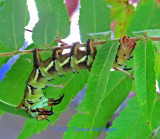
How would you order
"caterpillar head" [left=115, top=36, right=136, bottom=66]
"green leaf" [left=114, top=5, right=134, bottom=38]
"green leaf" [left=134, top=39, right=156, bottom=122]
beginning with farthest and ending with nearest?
"green leaf" [left=114, top=5, right=134, bottom=38]
"caterpillar head" [left=115, top=36, right=136, bottom=66]
"green leaf" [left=134, top=39, right=156, bottom=122]

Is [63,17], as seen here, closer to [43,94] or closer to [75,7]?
[43,94]

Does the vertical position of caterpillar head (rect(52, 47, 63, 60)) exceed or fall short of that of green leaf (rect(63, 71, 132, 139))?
it exceeds it

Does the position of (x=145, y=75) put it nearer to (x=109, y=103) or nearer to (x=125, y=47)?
(x=125, y=47)

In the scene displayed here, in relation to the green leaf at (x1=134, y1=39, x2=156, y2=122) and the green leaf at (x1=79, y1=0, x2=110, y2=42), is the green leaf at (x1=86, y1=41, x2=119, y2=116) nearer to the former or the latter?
the green leaf at (x1=134, y1=39, x2=156, y2=122)

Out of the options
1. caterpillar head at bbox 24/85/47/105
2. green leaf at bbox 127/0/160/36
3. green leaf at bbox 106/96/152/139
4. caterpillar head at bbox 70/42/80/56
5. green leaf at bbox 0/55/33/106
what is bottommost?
green leaf at bbox 106/96/152/139

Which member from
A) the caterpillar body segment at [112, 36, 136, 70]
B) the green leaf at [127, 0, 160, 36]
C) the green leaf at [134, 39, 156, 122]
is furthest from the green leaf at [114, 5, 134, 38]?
the green leaf at [134, 39, 156, 122]

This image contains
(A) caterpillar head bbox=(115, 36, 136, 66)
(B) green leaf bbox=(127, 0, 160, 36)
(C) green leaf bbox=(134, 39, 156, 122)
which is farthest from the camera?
(B) green leaf bbox=(127, 0, 160, 36)
